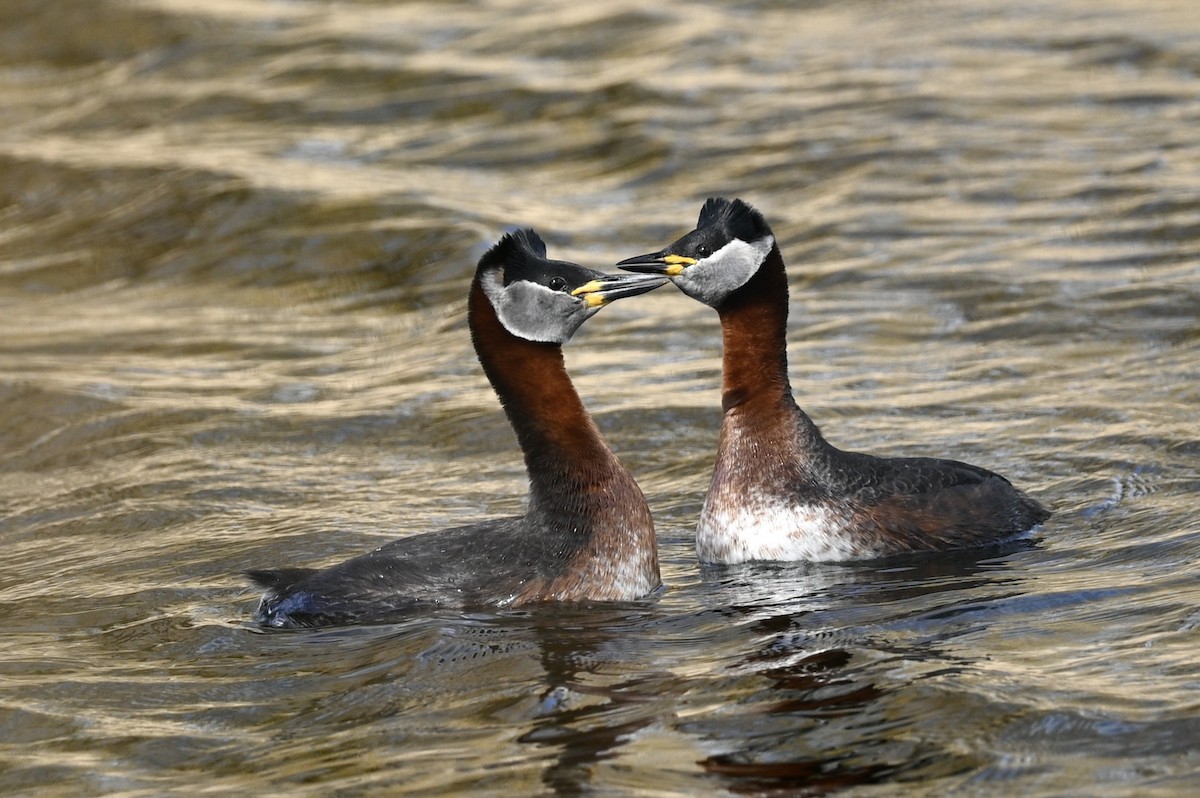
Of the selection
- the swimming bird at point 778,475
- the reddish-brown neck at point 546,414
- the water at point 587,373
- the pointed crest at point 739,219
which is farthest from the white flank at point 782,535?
the pointed crest at point 739,219

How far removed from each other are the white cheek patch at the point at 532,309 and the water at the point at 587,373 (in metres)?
1.42

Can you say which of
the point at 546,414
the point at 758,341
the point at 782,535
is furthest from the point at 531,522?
the point at 758,341

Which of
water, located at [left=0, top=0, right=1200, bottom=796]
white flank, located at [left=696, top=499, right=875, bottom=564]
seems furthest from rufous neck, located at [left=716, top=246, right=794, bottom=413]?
water, located at [left=0, top=0, right=1200, bottom=796]

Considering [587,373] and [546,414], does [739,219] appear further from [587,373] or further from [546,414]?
[587,373]

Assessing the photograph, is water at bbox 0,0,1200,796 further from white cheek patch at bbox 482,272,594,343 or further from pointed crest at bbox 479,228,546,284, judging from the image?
pointed crest at bbox 479,228,546,284

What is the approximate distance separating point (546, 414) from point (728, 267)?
4.82 feet

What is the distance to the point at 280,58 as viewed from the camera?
926 inches

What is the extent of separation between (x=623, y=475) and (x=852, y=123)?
10750 mm

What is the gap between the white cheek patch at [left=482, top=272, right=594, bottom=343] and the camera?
938 cm

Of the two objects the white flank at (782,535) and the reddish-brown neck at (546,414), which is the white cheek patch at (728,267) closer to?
the reddish-brown neck at (546,414)

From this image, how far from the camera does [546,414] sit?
9562 mm

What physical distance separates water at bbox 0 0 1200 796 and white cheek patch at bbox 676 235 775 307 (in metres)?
1.61

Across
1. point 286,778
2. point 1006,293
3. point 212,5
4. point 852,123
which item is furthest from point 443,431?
point 212,5

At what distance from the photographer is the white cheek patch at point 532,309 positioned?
9375 millimetres
